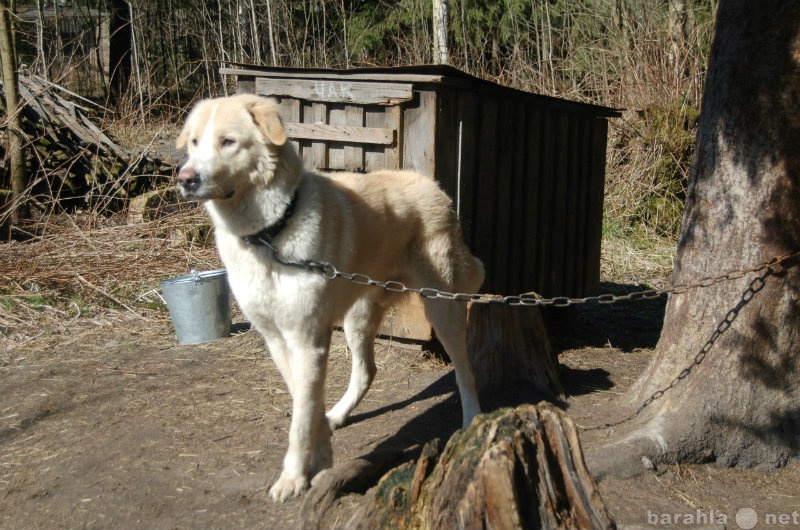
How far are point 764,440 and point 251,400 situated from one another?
301 centimetres

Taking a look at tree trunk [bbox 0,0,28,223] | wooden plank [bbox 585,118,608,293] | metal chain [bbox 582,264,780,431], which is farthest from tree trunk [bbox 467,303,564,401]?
tree trunk [bbox 0,0,28,223]

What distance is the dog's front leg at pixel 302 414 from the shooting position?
3.20m

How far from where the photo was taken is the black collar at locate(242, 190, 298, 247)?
3154mm

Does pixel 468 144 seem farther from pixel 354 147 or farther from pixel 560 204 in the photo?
pixel 560 204

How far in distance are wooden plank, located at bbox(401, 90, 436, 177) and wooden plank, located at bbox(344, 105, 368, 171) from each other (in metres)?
0.38

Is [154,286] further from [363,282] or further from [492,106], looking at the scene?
[363,282]

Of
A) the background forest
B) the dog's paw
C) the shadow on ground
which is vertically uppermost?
the background forest

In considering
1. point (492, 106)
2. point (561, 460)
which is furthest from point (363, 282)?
point (492, 106)

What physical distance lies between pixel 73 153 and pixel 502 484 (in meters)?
8.63

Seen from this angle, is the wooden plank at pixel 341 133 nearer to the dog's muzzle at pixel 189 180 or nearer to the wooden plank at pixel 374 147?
the wooden plank at pixel 374 147

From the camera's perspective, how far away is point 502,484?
2047 mm

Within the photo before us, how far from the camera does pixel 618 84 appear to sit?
1070 cm

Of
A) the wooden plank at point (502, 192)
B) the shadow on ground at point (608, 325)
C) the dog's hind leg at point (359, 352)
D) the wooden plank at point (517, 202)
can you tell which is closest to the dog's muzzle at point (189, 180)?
the dog's hind leg at point (359, 352)

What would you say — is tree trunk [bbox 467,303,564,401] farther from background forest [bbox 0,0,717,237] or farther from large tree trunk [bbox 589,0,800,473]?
background forest [bbox 0,0,717,237]
